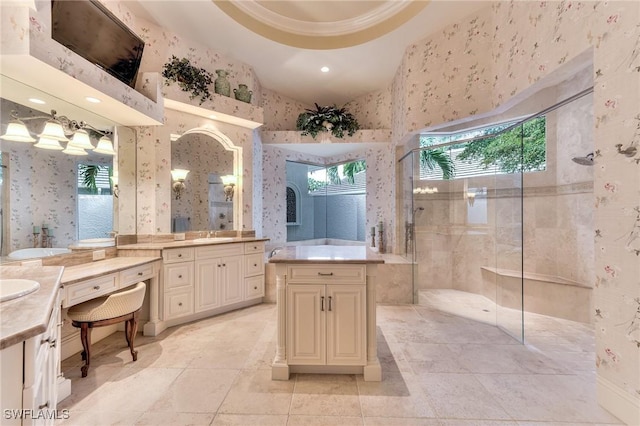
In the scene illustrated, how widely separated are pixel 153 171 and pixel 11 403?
8.65 ft

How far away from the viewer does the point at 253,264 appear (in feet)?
11.5

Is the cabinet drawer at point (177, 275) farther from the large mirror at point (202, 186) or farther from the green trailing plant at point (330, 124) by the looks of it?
the green trailing plant at point (330, 124)

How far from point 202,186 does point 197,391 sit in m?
2.44

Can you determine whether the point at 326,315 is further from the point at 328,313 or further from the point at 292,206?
the point at 292,206

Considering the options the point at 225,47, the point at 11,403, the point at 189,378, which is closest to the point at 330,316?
the point at 189,378

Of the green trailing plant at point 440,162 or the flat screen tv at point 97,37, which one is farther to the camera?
the green trailing plant at point 440,162

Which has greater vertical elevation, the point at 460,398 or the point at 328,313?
the point at 328,313

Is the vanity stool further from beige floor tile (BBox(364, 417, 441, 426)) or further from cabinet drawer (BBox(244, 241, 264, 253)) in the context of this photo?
beige floor tile (BBox(364, 417, 441, 426))

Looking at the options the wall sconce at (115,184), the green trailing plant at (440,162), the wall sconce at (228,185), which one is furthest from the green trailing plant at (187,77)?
the green trailing plant at (440,162)

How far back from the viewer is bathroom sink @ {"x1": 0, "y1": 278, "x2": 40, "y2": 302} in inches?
44.4

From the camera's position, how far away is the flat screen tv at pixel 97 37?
1.95 m

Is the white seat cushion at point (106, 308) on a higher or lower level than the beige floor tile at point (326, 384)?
higher

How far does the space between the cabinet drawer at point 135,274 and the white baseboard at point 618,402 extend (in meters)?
3.67

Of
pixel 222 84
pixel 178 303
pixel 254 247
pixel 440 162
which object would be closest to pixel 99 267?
pixel 178 303
